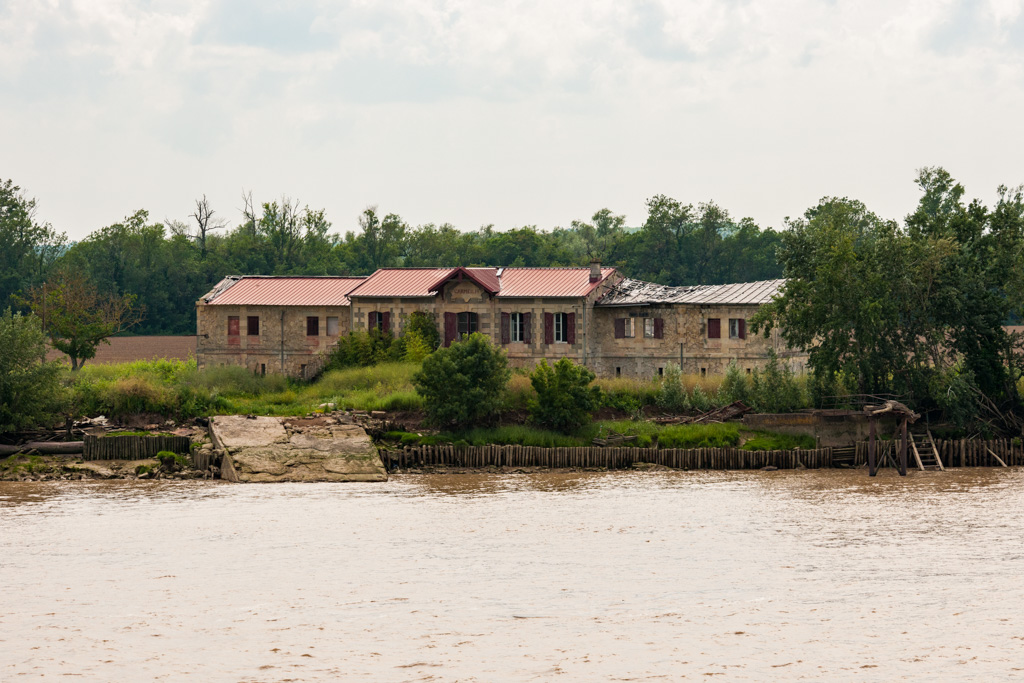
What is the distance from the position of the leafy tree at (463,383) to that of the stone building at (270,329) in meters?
14.2

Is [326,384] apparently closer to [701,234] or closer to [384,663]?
[384,663]

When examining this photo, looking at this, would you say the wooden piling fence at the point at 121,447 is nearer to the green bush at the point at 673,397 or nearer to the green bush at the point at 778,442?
the green bush at the point at 673,397

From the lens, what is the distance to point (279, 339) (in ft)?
185

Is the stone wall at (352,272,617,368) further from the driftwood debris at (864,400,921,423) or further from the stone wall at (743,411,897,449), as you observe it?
the driftwood debris at (864,400,921,423)

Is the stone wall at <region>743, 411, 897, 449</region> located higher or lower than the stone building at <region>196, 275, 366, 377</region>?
lower

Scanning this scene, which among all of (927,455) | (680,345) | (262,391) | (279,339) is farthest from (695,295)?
(279,339)

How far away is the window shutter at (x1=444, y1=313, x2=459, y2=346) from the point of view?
177ft

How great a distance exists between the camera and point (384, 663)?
1839 cm

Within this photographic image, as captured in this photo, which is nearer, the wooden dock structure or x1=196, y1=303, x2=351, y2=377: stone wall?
the wooden dock structure

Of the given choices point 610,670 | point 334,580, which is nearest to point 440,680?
point 610,670

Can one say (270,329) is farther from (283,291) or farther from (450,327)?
(450,327)

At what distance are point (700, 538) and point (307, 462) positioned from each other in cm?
1598

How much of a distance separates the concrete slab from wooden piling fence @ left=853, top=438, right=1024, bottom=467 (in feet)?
54.8

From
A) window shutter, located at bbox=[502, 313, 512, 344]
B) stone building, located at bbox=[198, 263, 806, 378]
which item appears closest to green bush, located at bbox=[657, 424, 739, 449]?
stone building, located at bbox=[198, 263, 806, 378]
